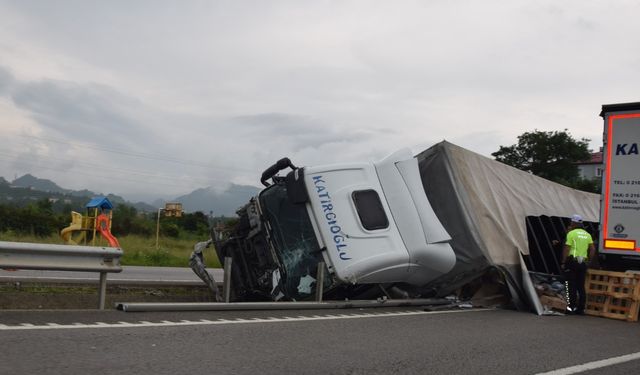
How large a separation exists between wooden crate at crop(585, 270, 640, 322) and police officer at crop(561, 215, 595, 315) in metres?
0.24

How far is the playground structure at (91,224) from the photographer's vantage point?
61.6ft

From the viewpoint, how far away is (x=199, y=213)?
47.0 m

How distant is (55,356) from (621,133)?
840 centimetres

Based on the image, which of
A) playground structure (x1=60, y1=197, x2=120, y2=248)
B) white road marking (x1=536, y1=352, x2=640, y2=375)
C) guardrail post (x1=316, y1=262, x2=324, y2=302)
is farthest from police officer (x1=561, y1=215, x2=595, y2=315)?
playground structure (x1=60, y1=197, x2=120, y2=248)

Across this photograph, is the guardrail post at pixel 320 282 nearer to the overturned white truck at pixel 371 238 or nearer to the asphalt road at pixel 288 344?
the overturned white truck at pixel 371 238

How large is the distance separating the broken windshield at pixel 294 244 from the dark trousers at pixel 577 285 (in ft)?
13.9

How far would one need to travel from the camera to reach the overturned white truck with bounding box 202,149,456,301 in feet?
25.5

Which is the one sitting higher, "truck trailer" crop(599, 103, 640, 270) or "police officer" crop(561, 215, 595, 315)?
"truck trailer" crop(599, 103, 640, 270)

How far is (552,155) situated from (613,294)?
214 feet

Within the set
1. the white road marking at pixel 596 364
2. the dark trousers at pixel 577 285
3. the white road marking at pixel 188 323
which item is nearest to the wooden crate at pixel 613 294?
the dark trousers at pixel 577 285

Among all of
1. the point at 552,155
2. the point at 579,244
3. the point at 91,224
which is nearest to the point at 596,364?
the point at 579,244

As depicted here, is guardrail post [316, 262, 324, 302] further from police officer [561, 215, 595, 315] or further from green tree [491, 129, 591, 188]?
green tree [491, 129, 591, 188]

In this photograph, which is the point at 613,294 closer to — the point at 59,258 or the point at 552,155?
the point at 59,258

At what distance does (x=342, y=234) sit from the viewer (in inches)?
306
